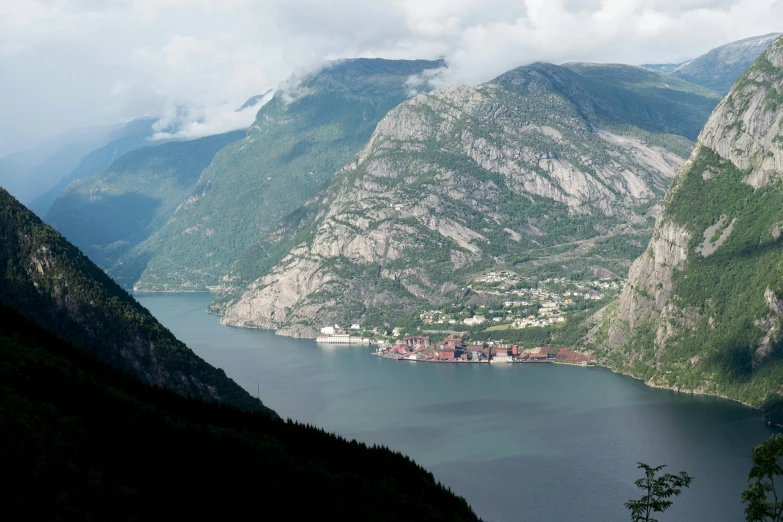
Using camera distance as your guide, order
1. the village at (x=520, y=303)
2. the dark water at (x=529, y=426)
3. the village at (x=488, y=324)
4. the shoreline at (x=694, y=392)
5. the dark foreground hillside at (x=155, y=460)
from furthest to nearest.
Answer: the village at (x=520, y=303) < the village at (x=488, y=324) < the shoreline at (x=694, y=392) < the dark water at (x=529, y=426) < the dark foreground hillside at (x=155, y=460)

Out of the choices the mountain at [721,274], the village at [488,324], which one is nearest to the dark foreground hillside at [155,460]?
the mountain at [721,274]

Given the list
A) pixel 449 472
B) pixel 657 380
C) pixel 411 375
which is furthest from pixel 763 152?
pixel 449 472

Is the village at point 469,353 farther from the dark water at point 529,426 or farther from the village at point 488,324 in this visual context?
the dark water at point 529,426

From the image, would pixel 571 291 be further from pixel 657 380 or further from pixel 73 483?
pixel 73 483

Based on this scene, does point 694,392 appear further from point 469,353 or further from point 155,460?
point 155,460

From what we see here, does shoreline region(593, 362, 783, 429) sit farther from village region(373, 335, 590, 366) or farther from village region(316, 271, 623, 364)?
village region(316, 271, 623, 364)

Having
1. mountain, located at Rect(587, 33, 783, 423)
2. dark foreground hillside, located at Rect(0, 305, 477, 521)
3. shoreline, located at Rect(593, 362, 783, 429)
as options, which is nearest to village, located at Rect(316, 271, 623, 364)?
shoreline, located at Rect(593, 362, 783, 429)

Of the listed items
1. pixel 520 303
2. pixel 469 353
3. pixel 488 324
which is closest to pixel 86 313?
pixel 469 353
